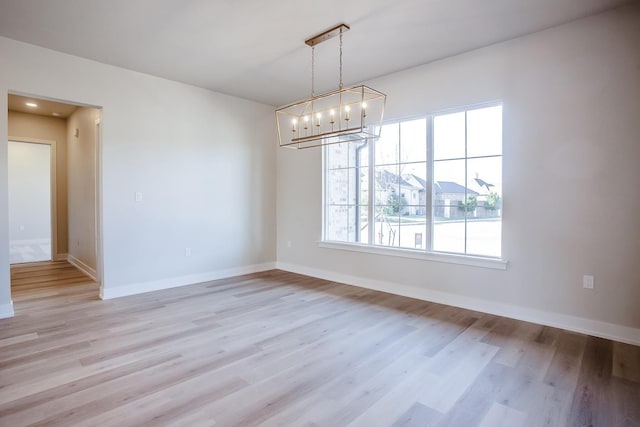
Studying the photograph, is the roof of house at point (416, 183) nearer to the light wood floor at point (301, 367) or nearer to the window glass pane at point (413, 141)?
the window glass pane at point (413, 141)

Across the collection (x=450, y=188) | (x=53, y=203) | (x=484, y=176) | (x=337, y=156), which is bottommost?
(x=53, y=203)

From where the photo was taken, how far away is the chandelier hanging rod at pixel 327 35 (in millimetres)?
3158

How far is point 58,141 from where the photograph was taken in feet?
21.4

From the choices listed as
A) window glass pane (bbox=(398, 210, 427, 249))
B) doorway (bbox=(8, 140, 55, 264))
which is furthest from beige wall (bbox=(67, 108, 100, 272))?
window glass pane (bbox=(398, 210, 427, 249))

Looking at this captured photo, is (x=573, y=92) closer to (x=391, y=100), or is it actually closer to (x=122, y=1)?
(x=391, y=100)

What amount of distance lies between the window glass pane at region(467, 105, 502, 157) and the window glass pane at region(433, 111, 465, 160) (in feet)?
0.29

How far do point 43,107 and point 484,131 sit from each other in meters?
7.01

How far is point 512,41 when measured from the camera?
3.42 meters

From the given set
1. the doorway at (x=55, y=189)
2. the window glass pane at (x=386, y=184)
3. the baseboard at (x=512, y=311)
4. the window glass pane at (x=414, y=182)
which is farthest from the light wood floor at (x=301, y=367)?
the doorway at (x=55, y=189)

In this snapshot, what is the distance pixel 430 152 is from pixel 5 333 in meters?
4.79

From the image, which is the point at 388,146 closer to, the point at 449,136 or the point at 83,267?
the point at 449,136

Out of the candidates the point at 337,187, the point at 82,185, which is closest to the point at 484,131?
the point at 337,187

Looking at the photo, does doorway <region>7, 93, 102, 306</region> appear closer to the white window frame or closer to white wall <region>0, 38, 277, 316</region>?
white wall <region>0, 38, 277, 316</region>

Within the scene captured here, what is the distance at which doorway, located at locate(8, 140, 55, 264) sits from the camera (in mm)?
7824
